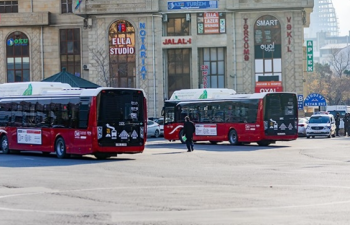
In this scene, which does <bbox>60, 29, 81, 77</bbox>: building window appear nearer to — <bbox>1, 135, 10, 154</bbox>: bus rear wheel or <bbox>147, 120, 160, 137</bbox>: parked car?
<bbox>147, 120, 160, 137</bbox>: parked car

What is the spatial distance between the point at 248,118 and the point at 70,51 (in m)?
42.0

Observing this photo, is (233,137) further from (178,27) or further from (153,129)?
(178,27)

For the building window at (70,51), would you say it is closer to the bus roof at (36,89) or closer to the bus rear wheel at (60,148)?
the bus roof at (36,89)

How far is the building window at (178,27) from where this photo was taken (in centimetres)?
7738

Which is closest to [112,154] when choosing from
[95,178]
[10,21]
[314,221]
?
[95,178]

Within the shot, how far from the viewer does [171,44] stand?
254 feet

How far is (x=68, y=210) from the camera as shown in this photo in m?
14.0

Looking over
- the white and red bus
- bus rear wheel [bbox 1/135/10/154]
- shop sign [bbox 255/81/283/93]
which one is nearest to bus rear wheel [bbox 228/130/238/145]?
the white and red bus

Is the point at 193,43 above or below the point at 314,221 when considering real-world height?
above

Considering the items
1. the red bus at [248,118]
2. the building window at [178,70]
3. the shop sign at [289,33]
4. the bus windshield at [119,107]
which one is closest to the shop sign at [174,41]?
the building window at [178,70]

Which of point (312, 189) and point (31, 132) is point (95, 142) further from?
point (312, 189)

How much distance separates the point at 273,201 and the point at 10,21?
68.3 m

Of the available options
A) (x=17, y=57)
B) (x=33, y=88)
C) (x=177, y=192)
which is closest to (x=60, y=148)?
(x=33, y=88)

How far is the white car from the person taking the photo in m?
54.6
